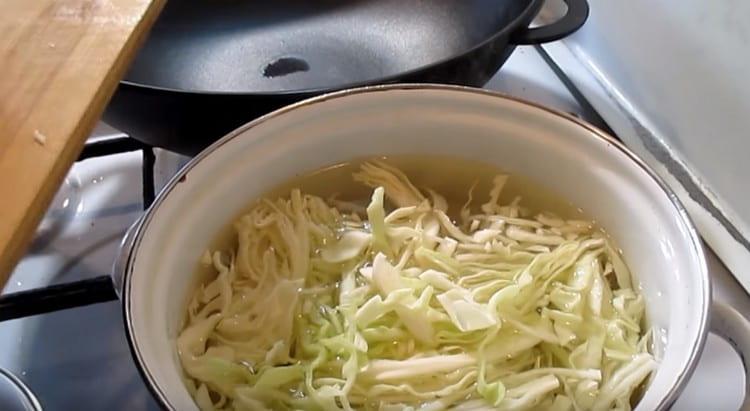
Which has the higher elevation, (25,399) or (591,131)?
(591,131)

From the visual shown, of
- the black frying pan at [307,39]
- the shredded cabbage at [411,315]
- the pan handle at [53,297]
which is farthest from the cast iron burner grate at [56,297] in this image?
the black frying pan at [307,39]

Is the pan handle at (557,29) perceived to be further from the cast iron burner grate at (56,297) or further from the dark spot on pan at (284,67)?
the cast iron burner grate at (56,297)

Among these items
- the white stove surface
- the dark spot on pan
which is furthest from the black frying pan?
the white stove surface

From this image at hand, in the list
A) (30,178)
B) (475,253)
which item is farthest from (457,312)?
(30,178)

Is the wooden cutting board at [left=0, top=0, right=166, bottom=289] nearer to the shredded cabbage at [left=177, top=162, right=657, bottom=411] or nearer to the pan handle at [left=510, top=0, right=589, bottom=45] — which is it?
the shredded cabbage at [left=177, top=162, right=657, bottom=411]

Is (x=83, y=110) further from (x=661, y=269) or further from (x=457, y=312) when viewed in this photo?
(x=661, y=269)
